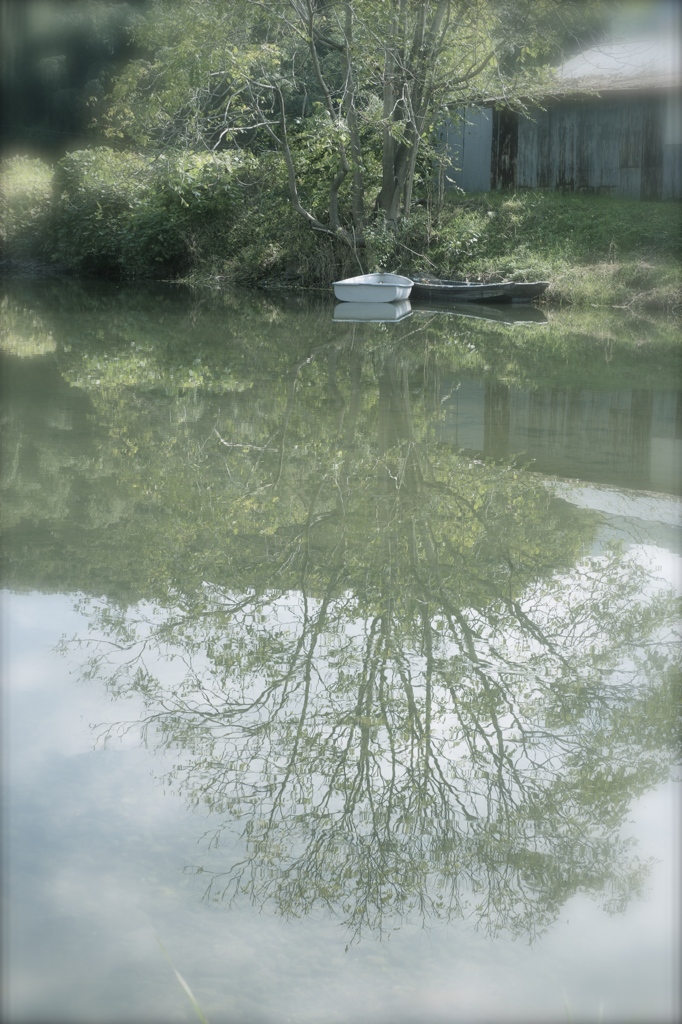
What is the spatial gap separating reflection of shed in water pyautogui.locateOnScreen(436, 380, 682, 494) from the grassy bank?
8996mm

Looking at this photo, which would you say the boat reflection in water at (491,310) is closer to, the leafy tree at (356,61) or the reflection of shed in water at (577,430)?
the leafy tree at (356,61)

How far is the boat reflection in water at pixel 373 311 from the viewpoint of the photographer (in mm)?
16406

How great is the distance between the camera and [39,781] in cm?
312

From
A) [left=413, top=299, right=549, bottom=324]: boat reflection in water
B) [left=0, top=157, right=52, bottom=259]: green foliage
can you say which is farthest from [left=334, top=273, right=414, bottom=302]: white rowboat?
[left=0, top=157, right=52, bottom=259]: green foliage

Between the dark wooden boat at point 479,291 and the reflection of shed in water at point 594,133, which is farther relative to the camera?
the reflection of shed in water at point 594,133

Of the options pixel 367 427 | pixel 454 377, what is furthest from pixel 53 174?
pixel 367 427

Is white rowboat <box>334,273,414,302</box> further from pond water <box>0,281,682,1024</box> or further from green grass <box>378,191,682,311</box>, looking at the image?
Result: pond water <box>0,281,682,1024</box>

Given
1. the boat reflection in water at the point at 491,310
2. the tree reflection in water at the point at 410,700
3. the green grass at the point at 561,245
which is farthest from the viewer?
the green grass at the point at 561,245

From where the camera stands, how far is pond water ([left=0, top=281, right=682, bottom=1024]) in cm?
242

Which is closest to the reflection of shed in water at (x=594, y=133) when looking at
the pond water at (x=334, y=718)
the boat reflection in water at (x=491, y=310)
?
the boat reflection in water at (x=491, y=310)

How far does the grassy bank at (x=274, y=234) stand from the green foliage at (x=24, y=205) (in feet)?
0.09

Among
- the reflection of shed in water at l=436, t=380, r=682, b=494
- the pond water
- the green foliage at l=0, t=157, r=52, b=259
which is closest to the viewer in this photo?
the pond water

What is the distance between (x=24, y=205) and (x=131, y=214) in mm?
3620

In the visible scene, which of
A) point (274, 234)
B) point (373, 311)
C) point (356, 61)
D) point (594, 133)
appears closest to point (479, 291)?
point (373, 311)
